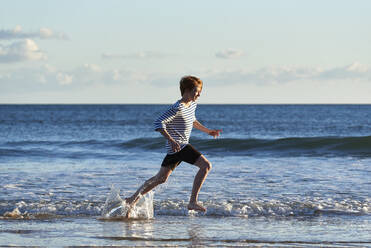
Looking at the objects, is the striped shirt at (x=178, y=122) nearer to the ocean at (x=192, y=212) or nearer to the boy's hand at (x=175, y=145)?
the boy's hand at (x=175, y=145)

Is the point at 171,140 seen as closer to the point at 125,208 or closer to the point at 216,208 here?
the point at 125,208

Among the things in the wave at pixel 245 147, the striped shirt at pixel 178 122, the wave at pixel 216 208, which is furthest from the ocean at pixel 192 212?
the wave at pixel 245 147

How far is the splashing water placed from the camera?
754cm

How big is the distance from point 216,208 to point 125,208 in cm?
139

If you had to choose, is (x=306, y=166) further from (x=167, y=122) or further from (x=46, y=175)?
(x=167, y=122)

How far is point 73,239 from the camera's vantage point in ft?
19.2

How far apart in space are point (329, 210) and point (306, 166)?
18.6 feet

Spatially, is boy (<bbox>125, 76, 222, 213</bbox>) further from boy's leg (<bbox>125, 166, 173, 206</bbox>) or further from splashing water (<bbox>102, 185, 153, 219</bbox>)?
splashing water (<bbox>102, 185, 153, 219</bbox>)

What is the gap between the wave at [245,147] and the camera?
61.3 feet

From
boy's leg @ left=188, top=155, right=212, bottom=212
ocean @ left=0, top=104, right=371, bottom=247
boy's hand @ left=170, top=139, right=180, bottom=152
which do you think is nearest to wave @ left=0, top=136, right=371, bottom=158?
ocean @ left=0, top=104, right=371, bottom=247

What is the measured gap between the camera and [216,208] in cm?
798

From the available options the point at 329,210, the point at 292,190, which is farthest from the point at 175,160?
the point at 292,190

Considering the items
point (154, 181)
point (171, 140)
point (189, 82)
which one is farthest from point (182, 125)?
point (154, 181)

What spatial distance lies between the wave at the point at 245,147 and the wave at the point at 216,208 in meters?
9.45
